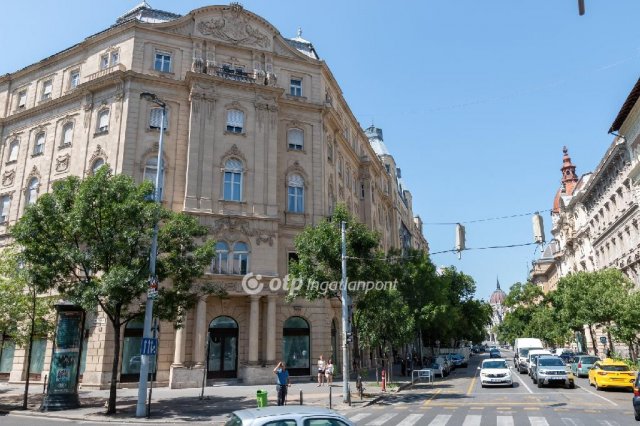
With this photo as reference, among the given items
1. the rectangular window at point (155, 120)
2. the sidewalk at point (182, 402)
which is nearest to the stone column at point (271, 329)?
the sidewalk at point (182, 402)

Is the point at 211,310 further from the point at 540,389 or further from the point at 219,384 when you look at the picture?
the point at 540,389

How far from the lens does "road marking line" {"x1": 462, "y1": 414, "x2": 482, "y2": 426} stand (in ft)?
49.6

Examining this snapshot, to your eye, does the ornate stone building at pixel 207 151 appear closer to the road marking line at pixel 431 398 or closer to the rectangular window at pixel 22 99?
the rectangular window at pixel 22 99

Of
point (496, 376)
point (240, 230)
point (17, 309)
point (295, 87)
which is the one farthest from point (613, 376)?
point (17, 309)

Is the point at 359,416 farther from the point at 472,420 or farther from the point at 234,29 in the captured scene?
the point at 234,29

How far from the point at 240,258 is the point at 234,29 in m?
17.6

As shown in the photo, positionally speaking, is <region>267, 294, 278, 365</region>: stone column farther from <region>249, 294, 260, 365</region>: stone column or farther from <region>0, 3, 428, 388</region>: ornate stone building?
<region>249, 294, 260, 365</region>: stone column

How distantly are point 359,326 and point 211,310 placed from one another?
9.46 meters

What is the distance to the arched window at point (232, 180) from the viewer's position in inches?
1307

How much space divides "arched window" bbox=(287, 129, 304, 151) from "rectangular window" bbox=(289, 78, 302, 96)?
3.31 metres

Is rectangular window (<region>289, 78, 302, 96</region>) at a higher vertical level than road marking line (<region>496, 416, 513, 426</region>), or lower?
higher

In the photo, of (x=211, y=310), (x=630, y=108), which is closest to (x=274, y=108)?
(x=211, y=310)

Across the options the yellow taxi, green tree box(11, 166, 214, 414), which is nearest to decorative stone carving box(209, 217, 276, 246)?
green tree box(11, 166, 214, 414)

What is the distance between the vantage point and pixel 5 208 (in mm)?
36906
